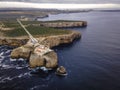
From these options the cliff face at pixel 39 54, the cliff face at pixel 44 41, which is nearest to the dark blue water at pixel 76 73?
the cliff face at pixel 39 54

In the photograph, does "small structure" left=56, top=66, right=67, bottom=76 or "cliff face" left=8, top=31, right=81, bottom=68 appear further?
"cliff face" left=8, top=31, right=81, bottom=68

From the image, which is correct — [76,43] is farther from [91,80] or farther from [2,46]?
[91,80]

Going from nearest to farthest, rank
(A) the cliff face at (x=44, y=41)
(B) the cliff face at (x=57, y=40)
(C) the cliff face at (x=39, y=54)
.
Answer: (C) the cliff face at (x=39, y=54) → (B) the cliff face at (x=57, y=40) → (A) the cliff face at (x=44, y=41)

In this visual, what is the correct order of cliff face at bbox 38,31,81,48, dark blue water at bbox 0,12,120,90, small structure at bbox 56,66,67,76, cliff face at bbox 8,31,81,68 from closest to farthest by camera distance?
1. dark blue water at bbox 0,12,120,90
2. small structure at bbox 56,66,67,76
3. cliff face at bbox 8,31,81,68
4. cliff face at bbox 38,31,81,48

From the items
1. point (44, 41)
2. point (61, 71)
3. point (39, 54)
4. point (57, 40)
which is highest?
point (39, 54)

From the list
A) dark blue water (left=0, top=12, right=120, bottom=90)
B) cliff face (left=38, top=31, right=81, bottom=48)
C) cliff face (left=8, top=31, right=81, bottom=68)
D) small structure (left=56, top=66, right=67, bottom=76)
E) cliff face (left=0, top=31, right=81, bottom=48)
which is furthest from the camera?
cliff face (left=0, top=31, right=81, bottom=48)

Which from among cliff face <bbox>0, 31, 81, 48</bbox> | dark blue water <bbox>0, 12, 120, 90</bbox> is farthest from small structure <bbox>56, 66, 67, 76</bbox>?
cliff face <bbox>0, 31, 81, 48</bbox>

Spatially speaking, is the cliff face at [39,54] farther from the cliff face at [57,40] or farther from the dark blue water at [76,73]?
the dark blue water at [76,73]

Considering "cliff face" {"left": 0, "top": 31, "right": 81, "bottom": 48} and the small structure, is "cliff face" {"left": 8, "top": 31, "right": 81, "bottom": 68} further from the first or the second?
the small structure

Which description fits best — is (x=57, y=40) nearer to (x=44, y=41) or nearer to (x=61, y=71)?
(x=44, y=41)

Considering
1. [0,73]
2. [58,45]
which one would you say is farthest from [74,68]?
[58,45]

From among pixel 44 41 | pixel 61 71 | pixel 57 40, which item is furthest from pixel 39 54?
pixel 57 40

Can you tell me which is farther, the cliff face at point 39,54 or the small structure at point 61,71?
the cliff face at point 39,54
